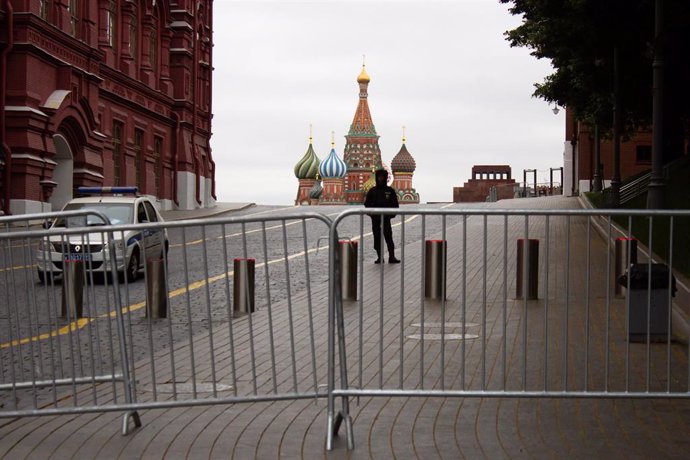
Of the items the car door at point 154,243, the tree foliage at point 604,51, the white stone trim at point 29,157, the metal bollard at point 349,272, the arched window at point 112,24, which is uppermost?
the arched window at point 112,24

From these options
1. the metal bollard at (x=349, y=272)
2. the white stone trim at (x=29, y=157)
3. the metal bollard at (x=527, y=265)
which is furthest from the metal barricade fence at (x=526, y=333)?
the white stone trim at (x=29, y=157)

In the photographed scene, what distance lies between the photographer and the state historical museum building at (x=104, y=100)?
1388 inches

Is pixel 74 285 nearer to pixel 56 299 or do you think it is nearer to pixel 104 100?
pixel 56 299

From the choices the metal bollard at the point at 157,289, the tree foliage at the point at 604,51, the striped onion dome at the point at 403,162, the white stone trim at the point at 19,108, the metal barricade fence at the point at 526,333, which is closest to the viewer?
the metal barricade fence at the point at 526,333

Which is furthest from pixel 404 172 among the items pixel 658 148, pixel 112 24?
pixel 658 148

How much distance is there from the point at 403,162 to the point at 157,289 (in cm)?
14564

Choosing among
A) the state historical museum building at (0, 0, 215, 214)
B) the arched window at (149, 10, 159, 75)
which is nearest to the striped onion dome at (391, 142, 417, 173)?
the state historical museum building at (0, 0, 215, 214)

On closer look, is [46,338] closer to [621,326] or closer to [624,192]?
[621,326]

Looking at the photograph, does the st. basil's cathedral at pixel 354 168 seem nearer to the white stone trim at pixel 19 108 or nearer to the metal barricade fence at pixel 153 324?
the white stone trim at pixel 19 108

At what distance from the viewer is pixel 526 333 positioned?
744 centimetres

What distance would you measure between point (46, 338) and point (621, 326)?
6.46 m

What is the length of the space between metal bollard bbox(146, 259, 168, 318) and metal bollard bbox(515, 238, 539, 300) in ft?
7.67

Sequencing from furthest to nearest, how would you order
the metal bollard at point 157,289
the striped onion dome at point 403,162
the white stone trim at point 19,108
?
the striped onion dome at point 403,162
the white stone trim at point 19,108
the metal bollard at point 157,289

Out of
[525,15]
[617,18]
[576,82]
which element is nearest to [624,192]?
[576,82]
